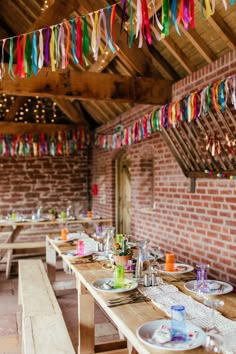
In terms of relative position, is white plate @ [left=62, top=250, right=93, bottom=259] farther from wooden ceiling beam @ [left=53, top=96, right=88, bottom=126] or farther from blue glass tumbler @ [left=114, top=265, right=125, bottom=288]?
wooden ceiling beam @ [left=53, top=96, right=88, bottom=126]

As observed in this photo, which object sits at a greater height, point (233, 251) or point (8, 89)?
point (8, 89)

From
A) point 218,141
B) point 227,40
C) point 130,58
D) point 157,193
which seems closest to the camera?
point 227,40

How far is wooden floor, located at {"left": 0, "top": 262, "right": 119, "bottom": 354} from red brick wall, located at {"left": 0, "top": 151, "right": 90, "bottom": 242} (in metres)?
3.07

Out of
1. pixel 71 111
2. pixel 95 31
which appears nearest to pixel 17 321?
pixel 95 31

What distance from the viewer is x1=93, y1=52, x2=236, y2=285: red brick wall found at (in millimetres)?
Answer: 3449

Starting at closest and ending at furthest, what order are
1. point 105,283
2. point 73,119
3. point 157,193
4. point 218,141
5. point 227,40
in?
1. point 105,283
2. point 227,40
3. point 218,141
4. point 157,193
5. point 73,119

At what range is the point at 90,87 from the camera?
4230mm

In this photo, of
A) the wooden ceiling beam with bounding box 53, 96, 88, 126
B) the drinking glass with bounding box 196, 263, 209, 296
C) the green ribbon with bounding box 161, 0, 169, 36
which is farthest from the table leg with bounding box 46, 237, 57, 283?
the wooden ceiling beam with bounding box 53, 96, 88, 126

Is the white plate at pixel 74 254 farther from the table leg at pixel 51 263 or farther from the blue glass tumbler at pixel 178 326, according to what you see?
the blue glass tumbler at pixel 178 326

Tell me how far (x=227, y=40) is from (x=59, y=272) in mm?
4065

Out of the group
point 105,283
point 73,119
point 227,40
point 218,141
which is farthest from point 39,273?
point 73,119

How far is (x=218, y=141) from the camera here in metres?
3.46

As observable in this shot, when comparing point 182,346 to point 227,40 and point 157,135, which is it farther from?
point 157,135

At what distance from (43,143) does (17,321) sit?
417 centimetres
